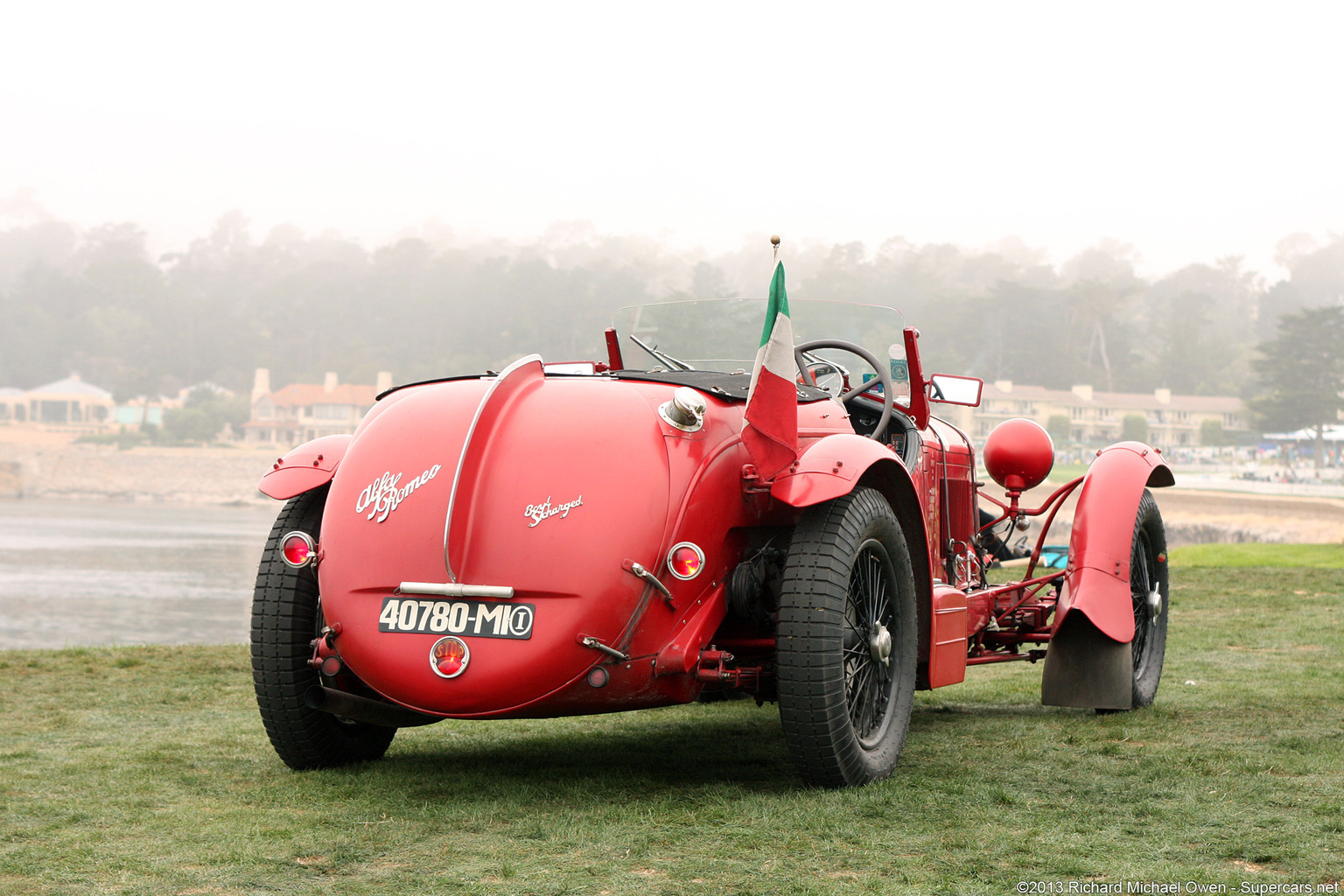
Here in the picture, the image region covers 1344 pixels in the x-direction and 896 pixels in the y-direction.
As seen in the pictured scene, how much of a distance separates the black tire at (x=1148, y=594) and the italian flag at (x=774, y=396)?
320 centimetres

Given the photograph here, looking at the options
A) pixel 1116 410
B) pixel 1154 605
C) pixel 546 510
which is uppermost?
pixel 546 510

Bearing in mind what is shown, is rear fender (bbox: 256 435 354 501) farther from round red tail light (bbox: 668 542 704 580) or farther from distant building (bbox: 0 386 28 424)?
distant building (bbox: 0 386 28 424)

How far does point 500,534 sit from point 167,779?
168cm

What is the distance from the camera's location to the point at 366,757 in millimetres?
5160

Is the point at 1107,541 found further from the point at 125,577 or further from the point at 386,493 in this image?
the point at 125,577

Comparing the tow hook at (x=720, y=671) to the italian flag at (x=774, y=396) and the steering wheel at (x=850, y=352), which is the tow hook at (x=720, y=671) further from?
the steering wheel at (x=850, y=352)

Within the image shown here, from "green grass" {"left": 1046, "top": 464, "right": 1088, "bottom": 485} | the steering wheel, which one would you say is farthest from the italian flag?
"green grass" {"left": 1046, "top": 464, "right": 1088, "bottom": 485}

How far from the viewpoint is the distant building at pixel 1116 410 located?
112125 millimetres

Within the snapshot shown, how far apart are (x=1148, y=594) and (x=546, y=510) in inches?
170

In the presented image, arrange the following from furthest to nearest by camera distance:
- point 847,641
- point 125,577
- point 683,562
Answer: point 125,577 < point 847,641 < point 683,562

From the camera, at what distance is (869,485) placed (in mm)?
5012

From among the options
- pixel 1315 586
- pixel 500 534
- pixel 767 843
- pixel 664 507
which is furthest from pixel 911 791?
pixel 1315 586

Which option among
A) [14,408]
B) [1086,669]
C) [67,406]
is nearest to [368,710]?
[1086,669]

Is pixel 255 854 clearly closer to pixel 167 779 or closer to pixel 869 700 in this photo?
pixel 167 779
